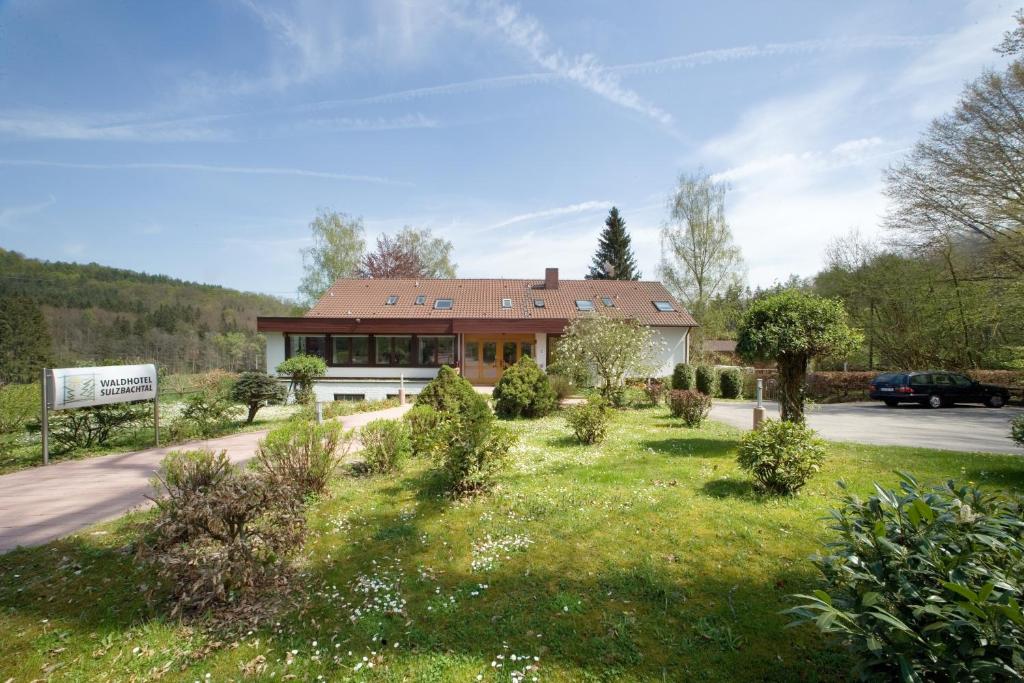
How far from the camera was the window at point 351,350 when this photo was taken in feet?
71.9

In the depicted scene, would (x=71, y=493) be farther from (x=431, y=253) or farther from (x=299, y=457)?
(x=431, y=253)

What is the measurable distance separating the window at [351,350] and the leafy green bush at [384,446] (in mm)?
15675

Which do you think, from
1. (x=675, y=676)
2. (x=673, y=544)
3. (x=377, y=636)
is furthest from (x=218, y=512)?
(x=673, y=544)

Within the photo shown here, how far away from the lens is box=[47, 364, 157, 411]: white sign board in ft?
25.8

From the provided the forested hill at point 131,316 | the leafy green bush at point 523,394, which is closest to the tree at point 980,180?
the leafy green bush at point 523,394

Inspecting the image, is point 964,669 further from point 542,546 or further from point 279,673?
point 279,673

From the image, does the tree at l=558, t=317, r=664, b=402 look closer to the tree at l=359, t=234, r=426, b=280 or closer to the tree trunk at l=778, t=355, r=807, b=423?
the tree trunk at l=778, t=355, r=807, b=423

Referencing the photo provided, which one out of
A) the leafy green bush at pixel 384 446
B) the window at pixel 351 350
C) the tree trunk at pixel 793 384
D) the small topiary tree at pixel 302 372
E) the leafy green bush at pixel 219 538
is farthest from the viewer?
the window at pixel 351 350

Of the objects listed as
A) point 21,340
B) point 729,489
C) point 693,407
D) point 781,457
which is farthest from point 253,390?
point 21,340

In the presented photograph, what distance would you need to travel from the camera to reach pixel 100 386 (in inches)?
335

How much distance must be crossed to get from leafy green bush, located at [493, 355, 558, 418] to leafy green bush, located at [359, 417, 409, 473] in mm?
4772

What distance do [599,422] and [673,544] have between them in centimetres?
414

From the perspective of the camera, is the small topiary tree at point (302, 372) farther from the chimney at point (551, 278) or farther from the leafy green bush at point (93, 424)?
the chimney at point (551, 278)

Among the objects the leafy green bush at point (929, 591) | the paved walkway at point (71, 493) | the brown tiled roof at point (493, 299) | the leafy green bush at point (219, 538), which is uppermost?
the brown tiled roof at point (493, 299)
